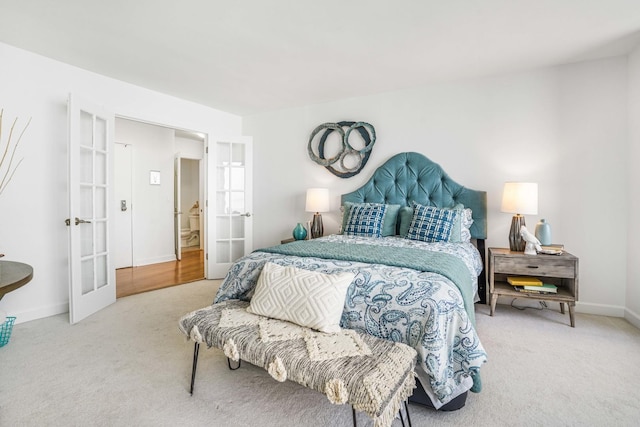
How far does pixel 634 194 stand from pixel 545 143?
809 mm

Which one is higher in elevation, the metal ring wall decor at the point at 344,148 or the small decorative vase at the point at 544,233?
the metal ring wall decor at the point at 344,148

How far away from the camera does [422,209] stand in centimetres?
307

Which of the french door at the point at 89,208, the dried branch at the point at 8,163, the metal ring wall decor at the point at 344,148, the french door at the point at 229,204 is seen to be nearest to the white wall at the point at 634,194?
the metal ring wall decor at the point at 344,148

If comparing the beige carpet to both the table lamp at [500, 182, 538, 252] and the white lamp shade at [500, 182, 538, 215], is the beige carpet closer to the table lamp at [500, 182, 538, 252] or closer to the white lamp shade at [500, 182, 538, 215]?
the table lamp at [500, 182, 538, 252]

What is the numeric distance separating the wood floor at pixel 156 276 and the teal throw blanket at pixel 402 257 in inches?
92.8

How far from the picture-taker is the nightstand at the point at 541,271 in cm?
260

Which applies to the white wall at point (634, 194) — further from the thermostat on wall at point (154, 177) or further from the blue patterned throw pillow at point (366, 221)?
the thermostat on wall at point (154, 177)

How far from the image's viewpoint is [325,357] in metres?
1.33

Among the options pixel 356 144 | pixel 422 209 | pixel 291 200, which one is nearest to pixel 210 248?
pixel 291 200

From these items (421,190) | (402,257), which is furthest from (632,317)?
(402,257)

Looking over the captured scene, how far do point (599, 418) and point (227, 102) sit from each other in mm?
4424

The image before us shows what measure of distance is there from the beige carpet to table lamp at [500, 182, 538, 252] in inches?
29.3

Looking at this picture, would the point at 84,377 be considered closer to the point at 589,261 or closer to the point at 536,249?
the point at 536,249

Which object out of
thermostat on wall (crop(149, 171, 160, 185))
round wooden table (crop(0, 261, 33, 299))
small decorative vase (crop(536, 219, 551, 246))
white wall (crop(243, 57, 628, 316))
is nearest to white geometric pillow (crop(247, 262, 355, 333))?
round wooden table (crop(0, 261, 33, 299))
